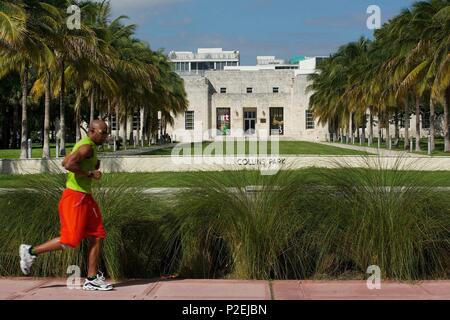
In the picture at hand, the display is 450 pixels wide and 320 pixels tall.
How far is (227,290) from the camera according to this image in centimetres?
598

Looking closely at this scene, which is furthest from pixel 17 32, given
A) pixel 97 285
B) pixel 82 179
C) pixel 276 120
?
pixel 276 120

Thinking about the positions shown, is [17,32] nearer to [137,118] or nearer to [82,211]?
[82,211]

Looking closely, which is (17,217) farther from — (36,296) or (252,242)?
(252,242)

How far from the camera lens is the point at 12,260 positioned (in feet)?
22.6

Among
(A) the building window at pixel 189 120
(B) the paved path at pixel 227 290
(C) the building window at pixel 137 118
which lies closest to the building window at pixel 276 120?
(A) the building window at pixel 189 120

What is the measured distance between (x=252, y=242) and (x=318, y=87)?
66538mm

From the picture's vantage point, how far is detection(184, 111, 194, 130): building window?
9725 centimetres

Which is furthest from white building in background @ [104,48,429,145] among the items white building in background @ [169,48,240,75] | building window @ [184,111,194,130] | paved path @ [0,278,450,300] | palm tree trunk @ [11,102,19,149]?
paved path @ [0,278,450,300]

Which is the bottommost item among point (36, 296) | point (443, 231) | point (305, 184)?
point (36, 296)

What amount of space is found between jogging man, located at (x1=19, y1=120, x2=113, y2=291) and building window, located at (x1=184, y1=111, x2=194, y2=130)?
91015 mm

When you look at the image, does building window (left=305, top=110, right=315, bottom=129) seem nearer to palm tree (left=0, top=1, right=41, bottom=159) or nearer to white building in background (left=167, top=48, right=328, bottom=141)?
white building in background (left=167, top=48, right=328, bottom=141)

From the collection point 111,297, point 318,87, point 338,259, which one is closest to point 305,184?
point 338,259

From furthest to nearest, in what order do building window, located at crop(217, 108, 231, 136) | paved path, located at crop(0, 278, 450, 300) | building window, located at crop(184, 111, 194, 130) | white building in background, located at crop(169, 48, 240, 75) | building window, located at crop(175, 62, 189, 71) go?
building window, located at crop(175, 62, 189, 71)
white building in background, located at crop(169, 48, 240, 75)
building window, located at crop(184, 111, 194, 130)
building window, located at crop(217, 108, 231, 136)
paved path, located at crop(0, 278, 450, 300)
